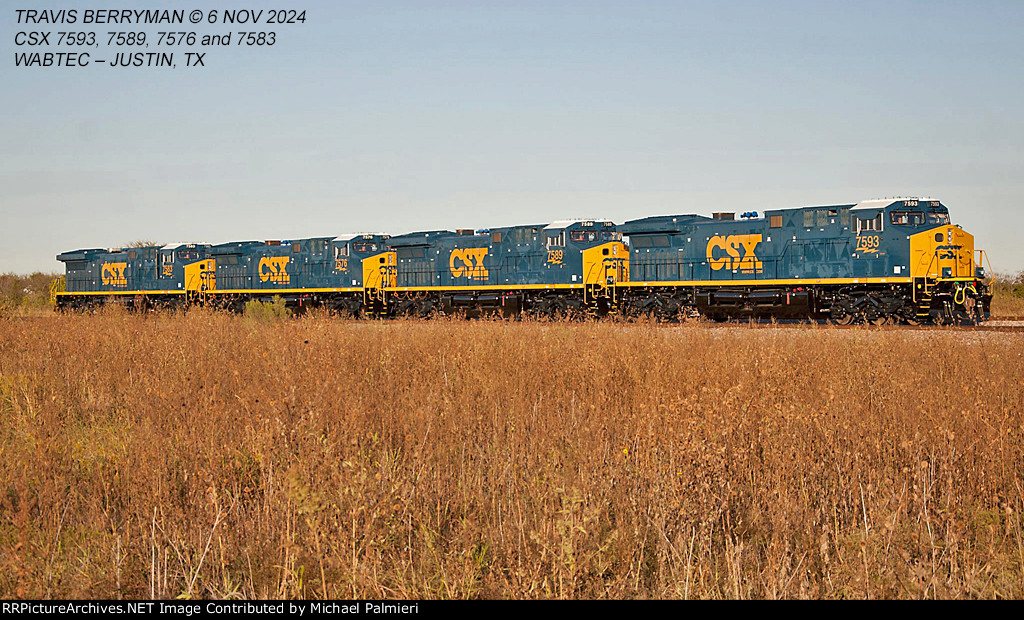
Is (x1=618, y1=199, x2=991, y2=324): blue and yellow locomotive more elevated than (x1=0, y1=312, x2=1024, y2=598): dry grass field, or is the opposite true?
(x1=618, y1=199, x2=991, y2=324): blue and yellow locomotive

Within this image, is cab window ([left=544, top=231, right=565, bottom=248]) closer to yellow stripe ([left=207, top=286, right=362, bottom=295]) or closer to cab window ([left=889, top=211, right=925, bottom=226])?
yellow stripe ([left=207, top=286, right=362, bottom=295])

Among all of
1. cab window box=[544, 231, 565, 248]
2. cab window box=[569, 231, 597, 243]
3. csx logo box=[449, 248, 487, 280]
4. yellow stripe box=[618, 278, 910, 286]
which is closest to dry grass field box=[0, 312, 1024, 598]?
yellow stripe box=[618, 278, 910, 286]

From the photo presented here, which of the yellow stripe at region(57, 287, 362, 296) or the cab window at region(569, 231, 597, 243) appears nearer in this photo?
the cab window at region(569, 231, 597, 243)

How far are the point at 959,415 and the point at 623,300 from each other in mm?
17088

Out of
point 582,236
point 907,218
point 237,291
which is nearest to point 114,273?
point 237,291

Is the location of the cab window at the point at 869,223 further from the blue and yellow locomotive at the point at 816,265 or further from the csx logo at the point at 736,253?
the csx logo at the point at 736,253

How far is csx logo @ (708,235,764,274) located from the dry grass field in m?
13.6

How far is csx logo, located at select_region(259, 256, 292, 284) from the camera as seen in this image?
29984mm

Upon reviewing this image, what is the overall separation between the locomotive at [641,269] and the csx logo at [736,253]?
0.09 ft

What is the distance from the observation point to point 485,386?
23.6ft

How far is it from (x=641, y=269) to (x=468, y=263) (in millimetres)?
6211

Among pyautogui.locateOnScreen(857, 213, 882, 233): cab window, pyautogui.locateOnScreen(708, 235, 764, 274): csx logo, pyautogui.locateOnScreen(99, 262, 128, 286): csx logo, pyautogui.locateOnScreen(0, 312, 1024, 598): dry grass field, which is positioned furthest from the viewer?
pyautogui.locateOnScreen(99, 262, 128, 286): csx logo

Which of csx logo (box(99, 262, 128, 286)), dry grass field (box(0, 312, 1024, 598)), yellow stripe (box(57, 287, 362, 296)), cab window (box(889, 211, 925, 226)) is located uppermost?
cab window (box(889, 211, 925, 226))

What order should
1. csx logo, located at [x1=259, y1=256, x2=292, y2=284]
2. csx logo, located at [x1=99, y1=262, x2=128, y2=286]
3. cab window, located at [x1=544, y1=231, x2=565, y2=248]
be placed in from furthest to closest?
csx logo, located at [x1=99, y1=262, x2=128, y2=286], csx logo, located at [x1=259, y1=256, x2=292, y2=284], cab window, located at [x1=544, y1=231, x2=565, y2=248]
